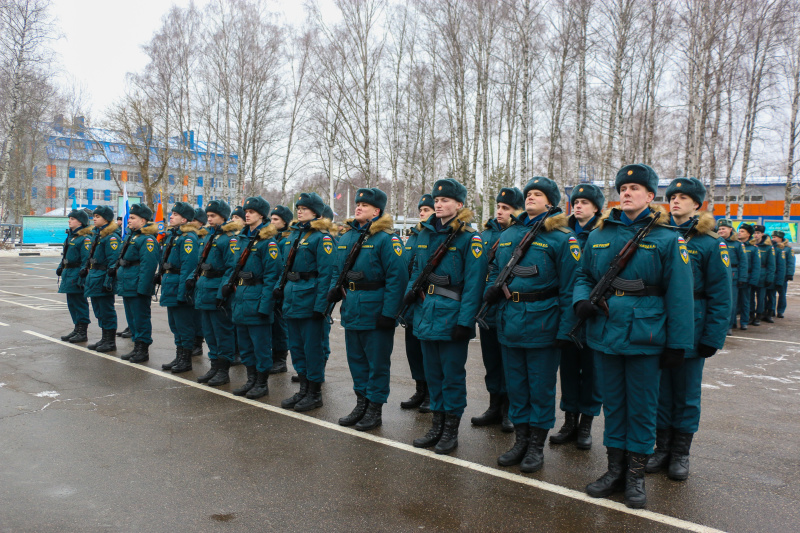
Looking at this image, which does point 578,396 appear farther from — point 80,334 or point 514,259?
point 80,334

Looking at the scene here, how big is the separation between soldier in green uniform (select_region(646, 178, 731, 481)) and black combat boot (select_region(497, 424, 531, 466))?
0.89m

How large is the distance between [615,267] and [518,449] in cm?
157

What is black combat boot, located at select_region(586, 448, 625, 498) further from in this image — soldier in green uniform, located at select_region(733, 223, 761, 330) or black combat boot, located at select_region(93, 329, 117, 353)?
soldier in green uniform, located at select_region(733, 223, 761, 330)

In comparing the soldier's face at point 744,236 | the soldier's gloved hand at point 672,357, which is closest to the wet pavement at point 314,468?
the soldier's gloved hand at point 672,357

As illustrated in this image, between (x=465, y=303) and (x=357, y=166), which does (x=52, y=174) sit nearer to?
(x=357, y=166)

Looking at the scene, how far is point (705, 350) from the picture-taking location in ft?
13.6

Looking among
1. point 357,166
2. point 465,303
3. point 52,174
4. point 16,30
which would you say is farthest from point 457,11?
point 52,174

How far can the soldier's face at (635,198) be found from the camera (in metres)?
3.82

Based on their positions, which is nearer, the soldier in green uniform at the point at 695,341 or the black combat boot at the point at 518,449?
the soldier in green uniform at the point at 695,341

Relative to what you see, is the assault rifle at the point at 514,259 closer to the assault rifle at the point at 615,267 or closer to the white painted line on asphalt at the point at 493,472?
the assault rifle at the point at 615,267

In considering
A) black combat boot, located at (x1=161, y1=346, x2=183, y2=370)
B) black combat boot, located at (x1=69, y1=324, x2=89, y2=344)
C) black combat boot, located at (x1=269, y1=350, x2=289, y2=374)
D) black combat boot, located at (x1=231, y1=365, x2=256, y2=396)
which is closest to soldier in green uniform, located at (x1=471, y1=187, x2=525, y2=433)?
black combat boot, located at (x1=231, y1=365, x2=256, y2=396)

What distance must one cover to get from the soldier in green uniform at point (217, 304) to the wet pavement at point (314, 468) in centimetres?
31

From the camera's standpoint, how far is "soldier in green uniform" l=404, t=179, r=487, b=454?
4.47 m

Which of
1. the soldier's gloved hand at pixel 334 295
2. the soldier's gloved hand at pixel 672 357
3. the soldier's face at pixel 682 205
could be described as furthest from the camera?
the soldier's gloved hand at pixel 334 295
